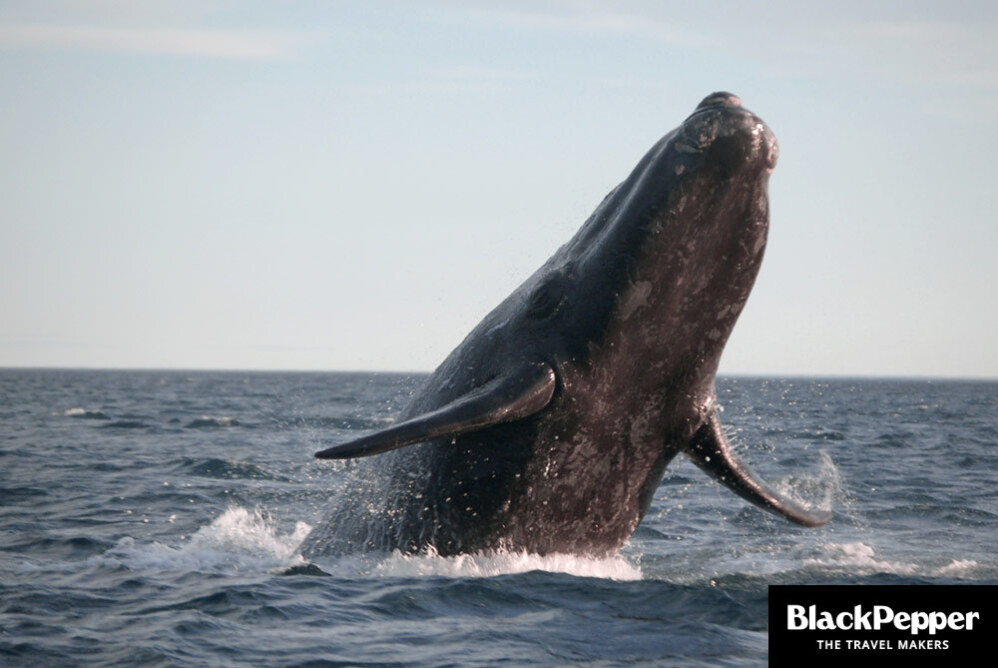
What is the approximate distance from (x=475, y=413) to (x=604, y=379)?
104 cm

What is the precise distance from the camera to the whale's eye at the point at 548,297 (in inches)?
348

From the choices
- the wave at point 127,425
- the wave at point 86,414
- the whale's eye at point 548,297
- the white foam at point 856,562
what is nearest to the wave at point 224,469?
the white foam at point 856,562

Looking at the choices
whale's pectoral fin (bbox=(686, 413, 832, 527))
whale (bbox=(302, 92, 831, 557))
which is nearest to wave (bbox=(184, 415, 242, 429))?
whale (bbox=(302, 92, 831, 557))

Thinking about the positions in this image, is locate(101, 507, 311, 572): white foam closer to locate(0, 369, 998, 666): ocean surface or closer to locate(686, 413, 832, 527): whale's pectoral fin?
locate(0, 369, 998, 666): ocean surface

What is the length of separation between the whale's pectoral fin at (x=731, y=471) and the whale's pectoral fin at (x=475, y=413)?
122 centimetres

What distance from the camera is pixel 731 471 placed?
9094mm

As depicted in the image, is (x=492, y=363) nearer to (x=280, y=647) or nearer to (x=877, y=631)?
(x=280, y=647)

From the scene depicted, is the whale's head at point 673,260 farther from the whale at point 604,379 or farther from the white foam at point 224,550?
the white foam at point 224,550

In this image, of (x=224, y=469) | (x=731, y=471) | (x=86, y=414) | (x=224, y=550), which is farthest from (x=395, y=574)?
(x=86, y=414)

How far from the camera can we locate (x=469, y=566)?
937cm

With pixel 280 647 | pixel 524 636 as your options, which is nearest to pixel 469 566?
pixel 524 636

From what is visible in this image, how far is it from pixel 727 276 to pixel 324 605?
3788 millimetres

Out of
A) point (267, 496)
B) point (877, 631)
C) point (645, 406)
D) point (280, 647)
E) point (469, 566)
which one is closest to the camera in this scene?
point (877, 631)

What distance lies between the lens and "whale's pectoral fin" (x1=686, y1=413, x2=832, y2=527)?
9008 millimetres
